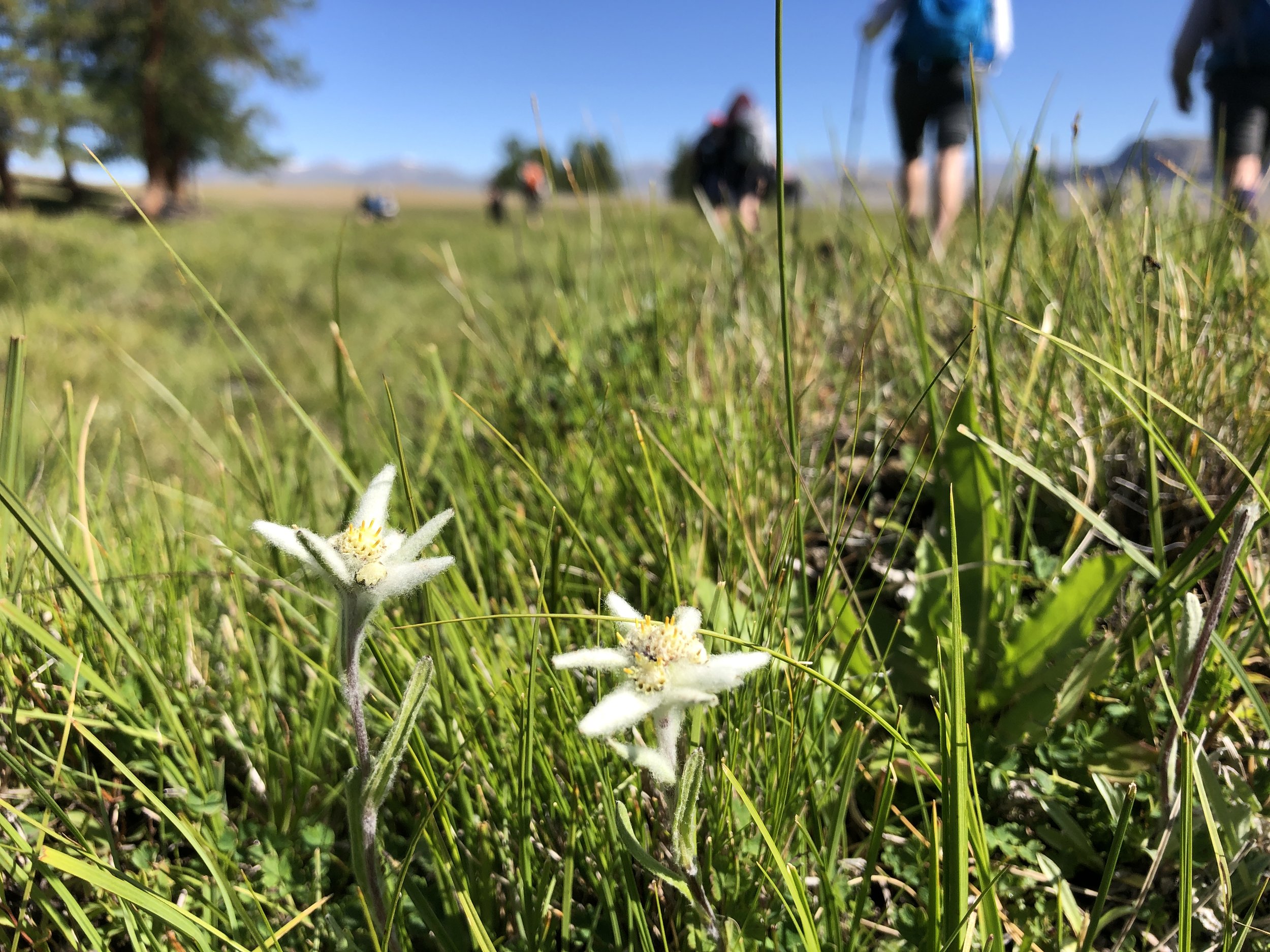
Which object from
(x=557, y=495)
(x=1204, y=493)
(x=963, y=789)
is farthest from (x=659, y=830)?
(x=1204, y=493)

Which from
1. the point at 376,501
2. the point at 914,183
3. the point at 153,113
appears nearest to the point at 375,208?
the point at 153,113

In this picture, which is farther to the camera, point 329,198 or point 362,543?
point 329,198

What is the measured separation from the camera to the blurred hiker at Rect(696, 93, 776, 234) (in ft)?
23.2

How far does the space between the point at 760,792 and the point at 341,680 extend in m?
0.55

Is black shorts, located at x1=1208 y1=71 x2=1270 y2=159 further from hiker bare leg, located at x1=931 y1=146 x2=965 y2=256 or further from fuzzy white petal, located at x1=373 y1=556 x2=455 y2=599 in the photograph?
fuzzy white petal, located at x1=373 y1=556 x2=455 y2=599

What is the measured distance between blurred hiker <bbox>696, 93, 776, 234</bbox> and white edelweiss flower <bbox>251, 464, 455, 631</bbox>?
6.78 meters

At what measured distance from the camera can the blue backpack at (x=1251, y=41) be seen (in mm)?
3293

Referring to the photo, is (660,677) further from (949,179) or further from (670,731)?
(949,179)

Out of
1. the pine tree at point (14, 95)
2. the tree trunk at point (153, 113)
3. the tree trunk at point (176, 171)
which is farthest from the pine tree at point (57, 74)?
the tree trunk at point (176, 171)

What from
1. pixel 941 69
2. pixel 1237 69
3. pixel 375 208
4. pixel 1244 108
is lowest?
pixel 1244 108

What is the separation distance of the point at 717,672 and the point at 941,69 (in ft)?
14.2

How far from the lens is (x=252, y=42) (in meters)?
21.4

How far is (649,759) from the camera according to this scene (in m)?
0.65

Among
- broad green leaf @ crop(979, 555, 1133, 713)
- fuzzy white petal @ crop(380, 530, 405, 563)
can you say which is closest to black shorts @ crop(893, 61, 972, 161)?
broad green leaf @ crop(979, 555, 1133, 713)
